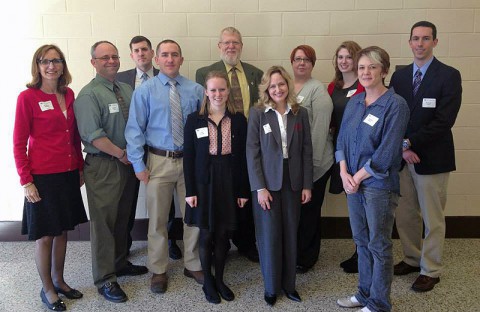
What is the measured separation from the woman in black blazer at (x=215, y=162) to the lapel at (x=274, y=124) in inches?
7.6

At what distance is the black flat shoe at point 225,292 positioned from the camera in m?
2.87

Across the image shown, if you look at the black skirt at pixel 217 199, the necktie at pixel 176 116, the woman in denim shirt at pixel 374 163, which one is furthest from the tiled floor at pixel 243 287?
the necktie at pixel 176 116

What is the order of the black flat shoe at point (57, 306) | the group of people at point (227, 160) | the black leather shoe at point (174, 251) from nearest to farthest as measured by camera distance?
the group of people at point (227, 160) < the black flat shoe at point (57, 306) < the black leather shoe at point (174, 251)

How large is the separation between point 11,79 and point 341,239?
353 centimetres

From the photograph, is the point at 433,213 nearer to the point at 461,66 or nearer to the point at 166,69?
the point at 461,66

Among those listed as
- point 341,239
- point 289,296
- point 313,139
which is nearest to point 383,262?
point 289,296

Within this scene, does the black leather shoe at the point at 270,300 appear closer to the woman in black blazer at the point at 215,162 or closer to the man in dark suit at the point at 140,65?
the woman in black blazer at the point at 215,162

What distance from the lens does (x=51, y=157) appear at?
106 inches

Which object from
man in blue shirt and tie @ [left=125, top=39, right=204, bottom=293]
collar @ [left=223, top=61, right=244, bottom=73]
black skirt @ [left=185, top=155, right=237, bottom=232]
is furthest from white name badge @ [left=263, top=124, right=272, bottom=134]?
collar @ [left=223, top=61, right=244, bottom=73]

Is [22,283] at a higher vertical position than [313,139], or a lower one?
lower

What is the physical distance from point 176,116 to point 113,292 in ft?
4.38

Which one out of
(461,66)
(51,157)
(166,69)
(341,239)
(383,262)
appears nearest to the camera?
(383,262)

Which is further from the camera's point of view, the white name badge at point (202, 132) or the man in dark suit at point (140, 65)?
the man in dark suit at point (140, 65)

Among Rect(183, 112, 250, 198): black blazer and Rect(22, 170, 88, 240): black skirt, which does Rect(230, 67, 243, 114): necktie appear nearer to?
Rect(183, 112, 250, 198): black blazer
